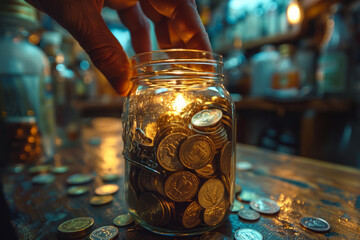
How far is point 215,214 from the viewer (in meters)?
0.29

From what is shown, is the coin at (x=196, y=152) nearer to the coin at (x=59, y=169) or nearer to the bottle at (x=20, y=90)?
the coin at (x=59, y=169)

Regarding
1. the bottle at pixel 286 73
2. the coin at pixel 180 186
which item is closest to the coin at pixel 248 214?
the coin at pixel 180 186

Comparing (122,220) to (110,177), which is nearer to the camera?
(122,220)

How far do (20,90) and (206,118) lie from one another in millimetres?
578

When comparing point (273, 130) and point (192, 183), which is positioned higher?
point (192, 183)

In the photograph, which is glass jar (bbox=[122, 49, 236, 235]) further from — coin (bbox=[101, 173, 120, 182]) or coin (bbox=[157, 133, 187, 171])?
coin (bbox=[101, 173, 120, 182])

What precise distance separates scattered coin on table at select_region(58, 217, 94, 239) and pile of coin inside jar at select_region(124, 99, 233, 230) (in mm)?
66

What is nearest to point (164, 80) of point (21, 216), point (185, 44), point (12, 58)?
point (185, 44)

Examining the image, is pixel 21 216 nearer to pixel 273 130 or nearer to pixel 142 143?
pixel 142 143

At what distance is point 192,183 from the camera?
278mm

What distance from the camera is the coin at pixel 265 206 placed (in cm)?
35

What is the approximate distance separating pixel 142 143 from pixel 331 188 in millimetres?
410

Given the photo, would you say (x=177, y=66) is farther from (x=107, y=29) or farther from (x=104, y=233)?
(x=104, y=233)

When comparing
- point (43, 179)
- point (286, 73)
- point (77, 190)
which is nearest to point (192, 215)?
point (77, 190)
